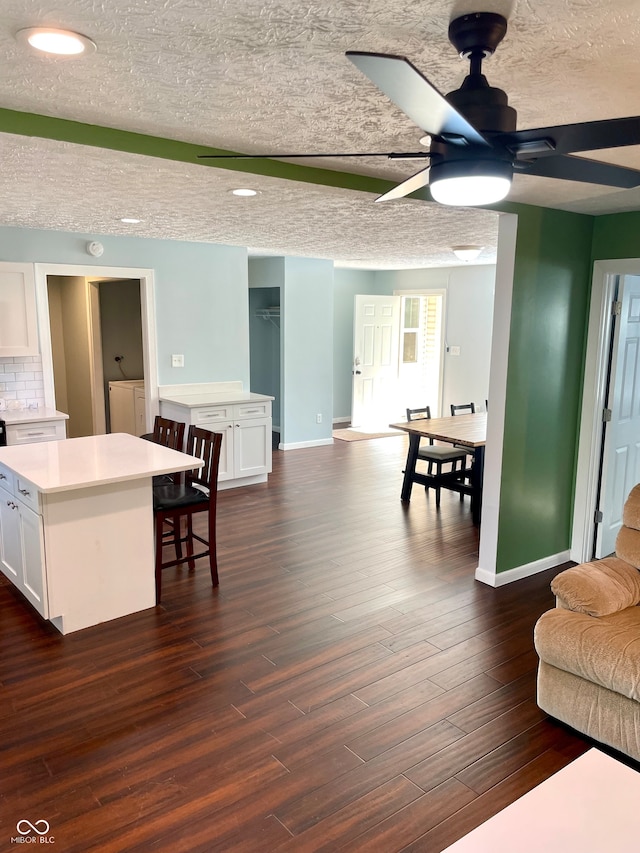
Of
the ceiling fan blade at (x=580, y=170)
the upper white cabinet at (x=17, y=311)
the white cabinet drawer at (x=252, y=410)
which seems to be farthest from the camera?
the white cabinet drawer at (x=252, y=410)

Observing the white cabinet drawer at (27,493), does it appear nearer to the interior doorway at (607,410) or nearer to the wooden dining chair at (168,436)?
the wooden dining chair at (168,436)

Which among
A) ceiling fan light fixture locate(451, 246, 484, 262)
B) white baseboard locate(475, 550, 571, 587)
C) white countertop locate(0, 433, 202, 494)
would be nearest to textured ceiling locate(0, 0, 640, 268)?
white countertop locate(0, 433, 202, 494)

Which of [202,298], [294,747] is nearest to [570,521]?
[294,747]

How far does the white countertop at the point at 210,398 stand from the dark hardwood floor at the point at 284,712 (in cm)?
182

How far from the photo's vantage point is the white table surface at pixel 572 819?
1175 millimetres

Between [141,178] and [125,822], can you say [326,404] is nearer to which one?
[141,178]

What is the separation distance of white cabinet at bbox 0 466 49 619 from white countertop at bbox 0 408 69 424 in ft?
4.22

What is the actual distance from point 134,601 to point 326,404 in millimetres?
4826

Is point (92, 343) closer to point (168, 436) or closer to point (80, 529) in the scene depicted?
point (168, 436)

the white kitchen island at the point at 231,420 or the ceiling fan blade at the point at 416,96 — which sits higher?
the ceiling fan blade at the point at 416,96

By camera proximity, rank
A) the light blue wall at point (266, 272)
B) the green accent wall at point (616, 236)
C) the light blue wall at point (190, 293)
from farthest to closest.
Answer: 1. the light blue wall at point (266, 272)
2. the light blue wall at point (190, 293)
3. the green accent wall at point (616, 236)

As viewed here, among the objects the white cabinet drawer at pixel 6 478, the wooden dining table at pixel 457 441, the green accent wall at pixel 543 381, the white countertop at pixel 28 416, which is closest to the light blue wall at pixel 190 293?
the white countertop at pixel 28 416

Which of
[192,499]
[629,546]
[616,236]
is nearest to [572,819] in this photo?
[629,546]

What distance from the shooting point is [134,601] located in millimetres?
3459
